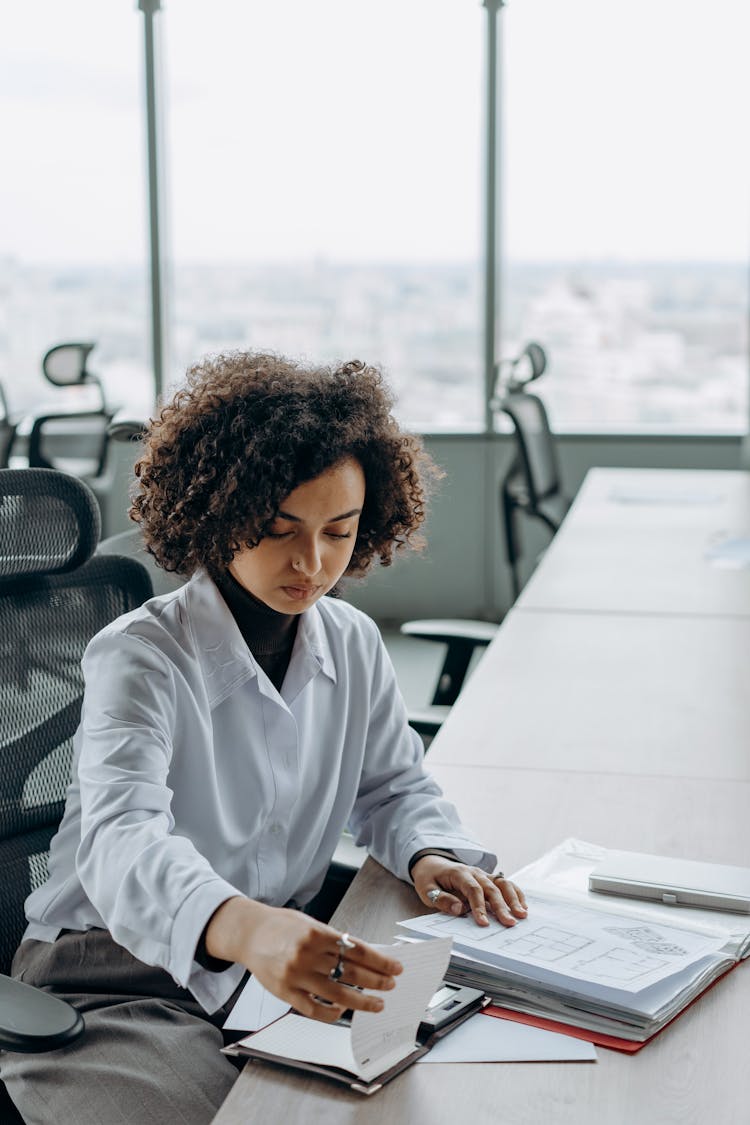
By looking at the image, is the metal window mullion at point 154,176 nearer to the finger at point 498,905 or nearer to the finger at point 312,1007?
the finger at point 498,905

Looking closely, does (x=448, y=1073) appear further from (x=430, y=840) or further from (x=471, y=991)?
(x=430, y=840)

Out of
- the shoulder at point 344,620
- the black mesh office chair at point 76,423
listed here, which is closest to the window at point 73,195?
the black mesh office chair at point 76,423

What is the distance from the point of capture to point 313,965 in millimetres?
921

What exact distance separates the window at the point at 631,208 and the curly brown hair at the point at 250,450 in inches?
167

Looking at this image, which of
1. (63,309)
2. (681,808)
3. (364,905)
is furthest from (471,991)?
(63,309)

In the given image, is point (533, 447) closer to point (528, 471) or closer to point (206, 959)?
point (528, 471)

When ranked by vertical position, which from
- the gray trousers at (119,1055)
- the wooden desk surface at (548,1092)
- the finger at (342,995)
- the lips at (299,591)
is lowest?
the gray trousers at (119,1055)

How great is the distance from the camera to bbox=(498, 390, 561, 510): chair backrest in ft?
13.6

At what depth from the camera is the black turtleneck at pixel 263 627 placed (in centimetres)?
135

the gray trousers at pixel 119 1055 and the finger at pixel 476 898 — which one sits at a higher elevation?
the finger at pixel 476 898

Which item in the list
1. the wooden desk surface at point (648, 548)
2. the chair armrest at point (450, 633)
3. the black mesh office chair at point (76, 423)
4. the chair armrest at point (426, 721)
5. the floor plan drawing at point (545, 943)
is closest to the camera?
the floor plan drawing at point (545, 943)

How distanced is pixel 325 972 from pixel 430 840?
0.44m

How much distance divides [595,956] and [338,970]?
326 mm

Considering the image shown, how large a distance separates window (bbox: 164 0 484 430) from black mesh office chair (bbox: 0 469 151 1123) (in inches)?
158
